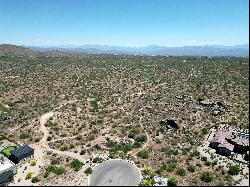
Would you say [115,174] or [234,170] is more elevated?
[234,170]

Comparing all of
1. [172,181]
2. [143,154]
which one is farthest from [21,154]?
[172,181]

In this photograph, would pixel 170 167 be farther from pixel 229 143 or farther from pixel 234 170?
pixel 229 143

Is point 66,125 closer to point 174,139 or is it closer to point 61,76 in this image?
point 174,139

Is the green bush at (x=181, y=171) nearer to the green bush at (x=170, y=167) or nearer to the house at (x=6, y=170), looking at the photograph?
the green bush at (x=170, y=167)

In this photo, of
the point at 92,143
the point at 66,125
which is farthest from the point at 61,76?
the point at 92,143

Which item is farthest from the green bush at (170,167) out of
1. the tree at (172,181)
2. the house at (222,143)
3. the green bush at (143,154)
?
the house at (222,143)

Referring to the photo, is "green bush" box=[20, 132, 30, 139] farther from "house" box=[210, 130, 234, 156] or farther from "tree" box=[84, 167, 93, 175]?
"house" box=[210, 130, 234, 156]
